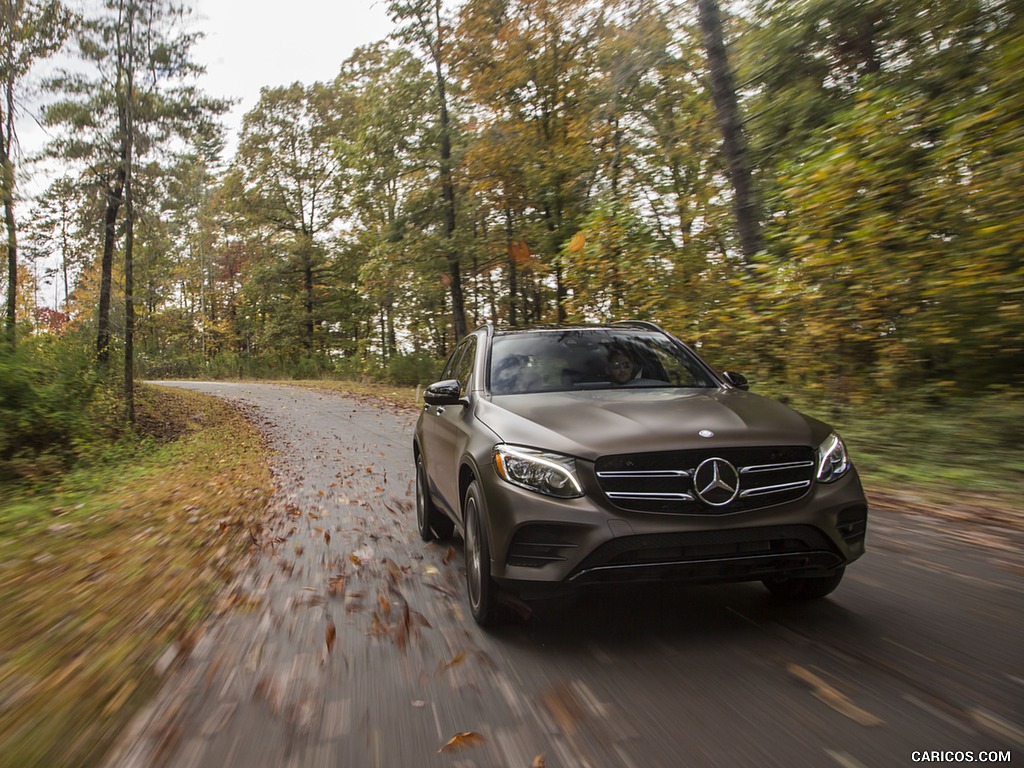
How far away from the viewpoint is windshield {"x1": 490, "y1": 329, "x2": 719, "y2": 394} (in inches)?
200

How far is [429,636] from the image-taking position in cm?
416

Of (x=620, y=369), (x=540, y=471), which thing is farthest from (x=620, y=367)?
(x=540, y=471)

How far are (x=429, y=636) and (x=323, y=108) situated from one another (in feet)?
141

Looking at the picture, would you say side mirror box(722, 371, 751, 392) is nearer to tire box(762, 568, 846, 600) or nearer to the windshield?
the windshield

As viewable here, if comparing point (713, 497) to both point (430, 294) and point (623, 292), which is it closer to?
point (623, 292)

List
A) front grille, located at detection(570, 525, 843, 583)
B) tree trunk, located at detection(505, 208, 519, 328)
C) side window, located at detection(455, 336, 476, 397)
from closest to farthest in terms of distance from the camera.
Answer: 1. front grille, located at detection(570, 525, 843, 583)
2. side window, located at detection(455, 336, 476, 397)
3. tree trunk, located at detection(505, 208, 519, 328)

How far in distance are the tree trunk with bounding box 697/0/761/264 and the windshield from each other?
25.9 ft

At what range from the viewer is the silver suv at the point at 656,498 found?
357 centimetres

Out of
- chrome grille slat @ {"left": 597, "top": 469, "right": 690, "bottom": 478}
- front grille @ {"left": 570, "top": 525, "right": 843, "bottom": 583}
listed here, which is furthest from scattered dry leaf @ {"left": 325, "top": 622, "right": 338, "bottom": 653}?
chrome grille slat @ {"left": 597, "top": 469, "right": 690, "bottom": 478}

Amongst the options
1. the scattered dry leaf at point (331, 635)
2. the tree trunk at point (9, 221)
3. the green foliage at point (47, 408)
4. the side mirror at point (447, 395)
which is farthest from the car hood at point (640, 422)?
the tree trunk at point (9, 221)

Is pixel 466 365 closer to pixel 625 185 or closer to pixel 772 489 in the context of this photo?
pixel 772 489

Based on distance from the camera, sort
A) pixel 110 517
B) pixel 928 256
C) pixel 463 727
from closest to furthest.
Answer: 1. pixel 463 727
2. pixel 110 517
3. pixel 928 256

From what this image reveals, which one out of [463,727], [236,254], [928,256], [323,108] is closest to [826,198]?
[928,256]

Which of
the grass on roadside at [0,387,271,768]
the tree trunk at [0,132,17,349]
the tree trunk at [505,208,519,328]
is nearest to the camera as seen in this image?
the grass on roadside at [0,387,271,768]
